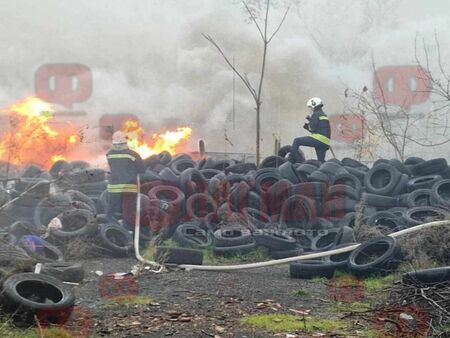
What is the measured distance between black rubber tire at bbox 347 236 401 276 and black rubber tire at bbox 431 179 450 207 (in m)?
2.28

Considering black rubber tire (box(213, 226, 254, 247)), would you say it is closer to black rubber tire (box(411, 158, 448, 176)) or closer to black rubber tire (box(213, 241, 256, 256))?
black rubber tire (box(213, 241, 256, 256))

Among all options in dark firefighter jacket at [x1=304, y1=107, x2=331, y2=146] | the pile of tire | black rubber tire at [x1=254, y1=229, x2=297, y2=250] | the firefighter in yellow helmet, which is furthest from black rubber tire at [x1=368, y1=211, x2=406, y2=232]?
the firefighter in yellow helmet

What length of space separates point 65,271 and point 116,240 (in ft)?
7.39

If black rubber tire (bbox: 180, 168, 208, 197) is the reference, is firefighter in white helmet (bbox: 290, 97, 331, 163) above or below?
above

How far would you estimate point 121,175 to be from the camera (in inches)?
354

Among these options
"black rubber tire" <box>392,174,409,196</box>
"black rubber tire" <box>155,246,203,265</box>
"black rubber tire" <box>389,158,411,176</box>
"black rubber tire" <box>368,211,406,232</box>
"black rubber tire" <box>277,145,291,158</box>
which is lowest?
"black rubber tire" <box>155,246,203,265</box>

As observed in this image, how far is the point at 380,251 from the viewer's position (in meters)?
6.60

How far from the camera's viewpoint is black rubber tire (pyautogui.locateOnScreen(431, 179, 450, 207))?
8.34 meters

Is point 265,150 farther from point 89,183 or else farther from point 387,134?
point 89,183

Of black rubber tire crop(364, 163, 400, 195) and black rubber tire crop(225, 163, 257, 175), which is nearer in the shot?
black rubber tire crop(364, 163, 400, 195)

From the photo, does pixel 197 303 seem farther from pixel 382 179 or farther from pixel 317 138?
pixel 317 138

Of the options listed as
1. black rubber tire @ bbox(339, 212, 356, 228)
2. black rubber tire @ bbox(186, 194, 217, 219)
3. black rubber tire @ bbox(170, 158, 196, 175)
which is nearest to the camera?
black rubber tire @ bbox(339, 212, 356, 228)

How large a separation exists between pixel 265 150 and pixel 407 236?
16.0 meters

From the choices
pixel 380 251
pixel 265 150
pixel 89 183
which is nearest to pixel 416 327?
pixel 380 251
